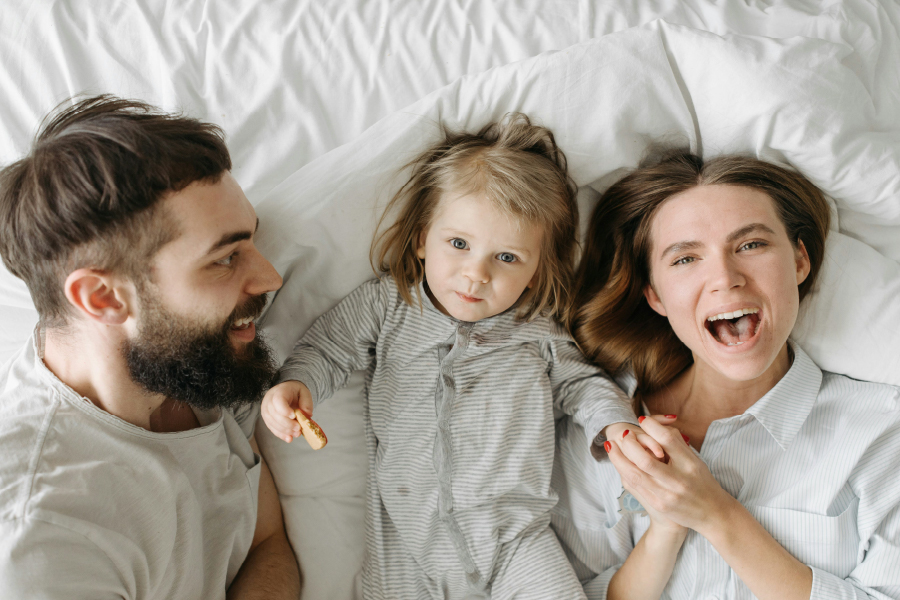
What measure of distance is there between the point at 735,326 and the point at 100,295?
1382 mm

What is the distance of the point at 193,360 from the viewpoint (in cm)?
125

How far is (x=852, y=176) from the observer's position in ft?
4.63

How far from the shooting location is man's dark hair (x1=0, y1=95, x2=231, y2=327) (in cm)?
110

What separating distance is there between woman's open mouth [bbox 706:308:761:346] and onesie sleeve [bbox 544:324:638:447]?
0.92 ft

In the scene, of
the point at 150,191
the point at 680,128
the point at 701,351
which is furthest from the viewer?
the point at 680,128

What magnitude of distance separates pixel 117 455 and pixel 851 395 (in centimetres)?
167

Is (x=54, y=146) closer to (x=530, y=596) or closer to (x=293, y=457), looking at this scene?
(x=293, y=457)

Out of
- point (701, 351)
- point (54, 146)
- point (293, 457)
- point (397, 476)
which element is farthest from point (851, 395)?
point (54, 146)

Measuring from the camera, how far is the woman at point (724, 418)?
4.46 ft

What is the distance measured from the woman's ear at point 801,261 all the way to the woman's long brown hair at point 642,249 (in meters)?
0.02

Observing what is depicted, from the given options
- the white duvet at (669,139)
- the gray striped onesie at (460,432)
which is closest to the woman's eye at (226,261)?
the white duvet at (669,139)

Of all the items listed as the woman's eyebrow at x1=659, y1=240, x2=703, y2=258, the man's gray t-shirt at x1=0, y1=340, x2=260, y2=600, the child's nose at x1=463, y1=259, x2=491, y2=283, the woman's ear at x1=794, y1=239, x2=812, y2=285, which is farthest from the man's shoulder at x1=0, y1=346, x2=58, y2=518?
the woman's ear at x1=794, y1=239, x2=812, y2=285

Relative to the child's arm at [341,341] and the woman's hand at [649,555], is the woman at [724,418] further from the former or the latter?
the child's arm at [341,341]

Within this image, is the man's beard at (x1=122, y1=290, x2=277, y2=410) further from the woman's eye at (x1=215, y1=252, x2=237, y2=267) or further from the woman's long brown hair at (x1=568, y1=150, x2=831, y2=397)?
the woman's long brown hair at (x1=568, y1=150, x2=831, y2=397)
